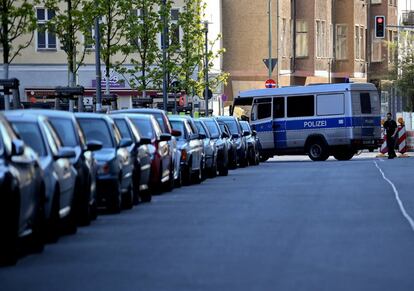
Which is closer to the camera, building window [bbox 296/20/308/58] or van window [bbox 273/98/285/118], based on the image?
van window [bbox 273/98/285/118]

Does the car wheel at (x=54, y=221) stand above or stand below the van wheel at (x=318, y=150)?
above

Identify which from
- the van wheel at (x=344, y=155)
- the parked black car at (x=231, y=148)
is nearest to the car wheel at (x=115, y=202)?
the parked black car at (x=231, y=148)

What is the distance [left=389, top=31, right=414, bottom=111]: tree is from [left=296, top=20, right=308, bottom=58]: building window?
228 inches

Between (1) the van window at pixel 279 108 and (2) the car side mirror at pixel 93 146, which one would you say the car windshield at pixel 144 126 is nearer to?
(2) the car side mirror at pixel 93 146

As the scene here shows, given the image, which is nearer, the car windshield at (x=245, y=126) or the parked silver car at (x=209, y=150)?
the parked silver car at (x=209, y=150)

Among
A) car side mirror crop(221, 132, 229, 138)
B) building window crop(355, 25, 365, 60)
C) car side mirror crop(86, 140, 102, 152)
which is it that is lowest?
car side mirror crop(221, 132, 229, 138)

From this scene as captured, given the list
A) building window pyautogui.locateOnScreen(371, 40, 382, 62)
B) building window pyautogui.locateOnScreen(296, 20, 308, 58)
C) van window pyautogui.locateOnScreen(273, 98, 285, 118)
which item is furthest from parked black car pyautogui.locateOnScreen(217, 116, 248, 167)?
building window pyautogui.locateOnScreen(371, 40, 382, 62)

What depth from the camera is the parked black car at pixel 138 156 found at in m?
25.2

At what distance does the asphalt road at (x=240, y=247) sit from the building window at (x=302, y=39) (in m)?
63.3

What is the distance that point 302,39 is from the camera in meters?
91.6

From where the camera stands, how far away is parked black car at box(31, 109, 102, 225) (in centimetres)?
1954

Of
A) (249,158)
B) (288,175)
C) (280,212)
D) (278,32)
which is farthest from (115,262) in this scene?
(278,32)

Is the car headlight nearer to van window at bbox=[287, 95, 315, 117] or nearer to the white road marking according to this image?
the white road marking

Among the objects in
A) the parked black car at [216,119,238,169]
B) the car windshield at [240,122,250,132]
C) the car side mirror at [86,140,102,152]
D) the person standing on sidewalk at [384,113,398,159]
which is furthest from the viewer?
the person standing on sidewalk at [384,113,398,159]
